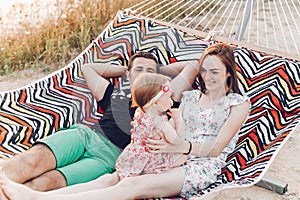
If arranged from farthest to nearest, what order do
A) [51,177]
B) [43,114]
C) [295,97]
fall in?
[43,114] → [295,97] → [51,177]

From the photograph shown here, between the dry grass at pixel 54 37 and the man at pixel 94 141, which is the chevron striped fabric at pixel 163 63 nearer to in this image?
the man at pixel 94 141

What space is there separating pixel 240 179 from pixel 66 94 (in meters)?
0.88

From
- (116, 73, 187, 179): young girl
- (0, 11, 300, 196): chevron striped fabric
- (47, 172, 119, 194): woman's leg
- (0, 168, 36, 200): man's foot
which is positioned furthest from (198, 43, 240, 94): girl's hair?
(0, 168, 36, 200): man's foot

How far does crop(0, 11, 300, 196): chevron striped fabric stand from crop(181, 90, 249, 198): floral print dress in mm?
43

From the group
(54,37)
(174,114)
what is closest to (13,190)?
(174,114)

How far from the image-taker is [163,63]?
244 cm

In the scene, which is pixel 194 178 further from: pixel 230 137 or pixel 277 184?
pixel 277 184

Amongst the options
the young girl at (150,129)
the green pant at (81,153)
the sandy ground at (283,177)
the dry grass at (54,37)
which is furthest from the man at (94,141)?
the dry grass at (54,37)

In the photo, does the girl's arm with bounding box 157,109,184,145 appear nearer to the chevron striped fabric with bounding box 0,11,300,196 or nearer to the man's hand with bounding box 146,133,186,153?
the man's hand with bounding box 146,133,186,153

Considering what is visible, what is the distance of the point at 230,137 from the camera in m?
2.16

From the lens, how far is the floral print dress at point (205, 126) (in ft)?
6.81

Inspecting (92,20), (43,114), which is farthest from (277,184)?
(92,20)

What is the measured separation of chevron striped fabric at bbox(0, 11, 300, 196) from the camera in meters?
2.23

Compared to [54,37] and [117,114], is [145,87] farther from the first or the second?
[54,37]
